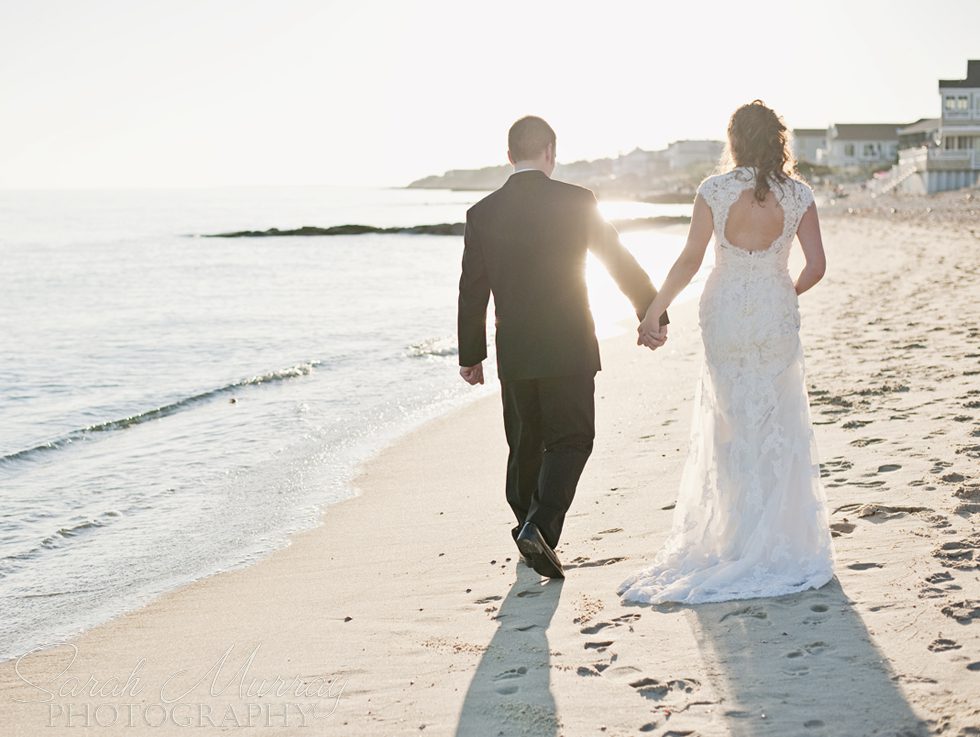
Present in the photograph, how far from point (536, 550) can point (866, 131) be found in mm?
113911

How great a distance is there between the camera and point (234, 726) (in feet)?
12.6

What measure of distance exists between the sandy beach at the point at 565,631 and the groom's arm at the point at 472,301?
1.18m

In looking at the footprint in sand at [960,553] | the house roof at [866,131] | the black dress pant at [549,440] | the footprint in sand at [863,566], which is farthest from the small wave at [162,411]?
the house roof at [866,131]

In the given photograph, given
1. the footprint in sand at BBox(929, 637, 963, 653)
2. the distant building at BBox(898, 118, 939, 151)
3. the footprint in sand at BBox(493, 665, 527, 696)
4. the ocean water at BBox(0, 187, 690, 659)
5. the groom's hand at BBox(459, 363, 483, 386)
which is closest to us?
the footprint in sand at BBox(929, 637, 963, 653)

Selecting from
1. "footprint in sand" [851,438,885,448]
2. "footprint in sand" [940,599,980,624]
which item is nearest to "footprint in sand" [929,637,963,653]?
"footprint in sand" [940,599,980,624]

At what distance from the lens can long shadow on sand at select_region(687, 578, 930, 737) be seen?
3.33m

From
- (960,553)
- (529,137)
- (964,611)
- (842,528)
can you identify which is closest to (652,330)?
(529,137)

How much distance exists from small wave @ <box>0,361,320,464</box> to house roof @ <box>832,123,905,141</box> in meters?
104

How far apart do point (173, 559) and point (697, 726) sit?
423 centimetres

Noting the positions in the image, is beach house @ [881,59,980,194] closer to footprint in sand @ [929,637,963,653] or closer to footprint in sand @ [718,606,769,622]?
footprint in sand @ [718,606,769,622]

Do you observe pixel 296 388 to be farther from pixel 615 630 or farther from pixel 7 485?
pixel 615 630

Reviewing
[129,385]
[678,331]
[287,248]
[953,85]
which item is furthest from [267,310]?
[953,85]

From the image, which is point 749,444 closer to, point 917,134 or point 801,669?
point 801,669

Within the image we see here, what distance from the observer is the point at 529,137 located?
16.3ft
